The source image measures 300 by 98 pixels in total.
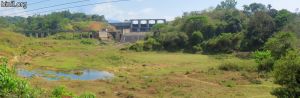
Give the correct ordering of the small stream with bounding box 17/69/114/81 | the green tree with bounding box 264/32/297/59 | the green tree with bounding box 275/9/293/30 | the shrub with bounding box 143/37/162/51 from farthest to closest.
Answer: the shrub with bounding box 143/37/162/51 < the green tree with bounding box 275/9/293/30 < the small stream with bounding box 17/69/114/81 < the green tree with bounding box 264/32/297/59

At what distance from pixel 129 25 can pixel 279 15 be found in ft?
259

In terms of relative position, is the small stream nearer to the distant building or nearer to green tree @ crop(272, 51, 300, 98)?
green tree @ crop(272, 51, 300, 98)

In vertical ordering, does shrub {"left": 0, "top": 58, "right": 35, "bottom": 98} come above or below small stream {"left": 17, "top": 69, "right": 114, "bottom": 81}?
above

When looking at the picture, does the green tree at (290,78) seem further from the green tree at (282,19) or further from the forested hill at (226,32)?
the green tree at (282,19)

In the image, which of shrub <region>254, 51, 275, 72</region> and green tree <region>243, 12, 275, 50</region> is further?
green tree <region>243, 12, 275, 50</region>

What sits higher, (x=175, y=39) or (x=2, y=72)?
(x=2, y=72)

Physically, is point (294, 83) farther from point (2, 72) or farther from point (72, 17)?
point (72, 17)

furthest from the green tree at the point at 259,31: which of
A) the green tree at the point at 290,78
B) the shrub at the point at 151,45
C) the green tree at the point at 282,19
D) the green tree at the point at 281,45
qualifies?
the green tree at the point at 290,78

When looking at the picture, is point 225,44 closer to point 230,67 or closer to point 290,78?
point 230,67

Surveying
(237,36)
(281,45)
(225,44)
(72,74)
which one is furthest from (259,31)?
(72,74)

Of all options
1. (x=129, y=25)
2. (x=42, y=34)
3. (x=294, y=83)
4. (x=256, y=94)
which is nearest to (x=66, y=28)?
(x=42, y=34)

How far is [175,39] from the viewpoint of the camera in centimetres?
7350

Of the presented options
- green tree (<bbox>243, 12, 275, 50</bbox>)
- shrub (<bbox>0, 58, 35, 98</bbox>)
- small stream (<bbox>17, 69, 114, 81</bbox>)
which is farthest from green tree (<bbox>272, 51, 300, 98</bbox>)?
green tree (<bbox>243, 12, 275, 50</bbox>)

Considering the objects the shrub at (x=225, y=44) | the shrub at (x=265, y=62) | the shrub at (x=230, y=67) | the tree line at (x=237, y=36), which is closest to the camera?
the shrub at (x=265, y=62)
